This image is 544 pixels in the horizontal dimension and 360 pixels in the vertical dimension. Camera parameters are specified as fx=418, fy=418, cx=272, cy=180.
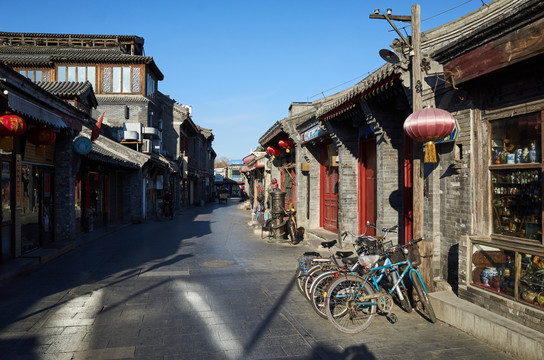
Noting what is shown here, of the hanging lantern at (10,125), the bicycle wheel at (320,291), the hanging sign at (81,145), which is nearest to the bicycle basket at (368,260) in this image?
the bicycle wheel at (320,291)

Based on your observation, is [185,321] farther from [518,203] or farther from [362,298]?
[518,203]

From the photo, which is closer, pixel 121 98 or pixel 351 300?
pixel 351 300

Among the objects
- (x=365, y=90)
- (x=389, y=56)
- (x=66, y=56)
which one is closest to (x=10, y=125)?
(x=389, y=56)

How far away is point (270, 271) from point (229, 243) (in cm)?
475

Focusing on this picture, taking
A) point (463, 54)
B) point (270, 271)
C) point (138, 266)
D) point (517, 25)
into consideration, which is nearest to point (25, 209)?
point (138, 266)

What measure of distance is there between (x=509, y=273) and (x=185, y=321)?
420 cm

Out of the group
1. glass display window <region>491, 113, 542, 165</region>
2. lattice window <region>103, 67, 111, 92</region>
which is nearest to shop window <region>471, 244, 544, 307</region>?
glass display window <region>491, 113, 542, 165</region>

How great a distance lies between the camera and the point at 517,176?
528 centimetres

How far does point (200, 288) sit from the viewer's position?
749 cm

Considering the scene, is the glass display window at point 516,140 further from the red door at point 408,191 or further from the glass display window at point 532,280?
the red door at point 408,191

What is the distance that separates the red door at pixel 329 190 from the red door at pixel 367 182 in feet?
7.18

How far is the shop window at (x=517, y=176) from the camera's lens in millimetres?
5008

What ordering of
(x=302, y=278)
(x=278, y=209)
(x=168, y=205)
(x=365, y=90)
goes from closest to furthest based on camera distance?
(x=302, y=278)
(x=365, y=90)
(x=278, y=209)
(x=168, y=205)

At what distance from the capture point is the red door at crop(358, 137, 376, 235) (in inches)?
439
